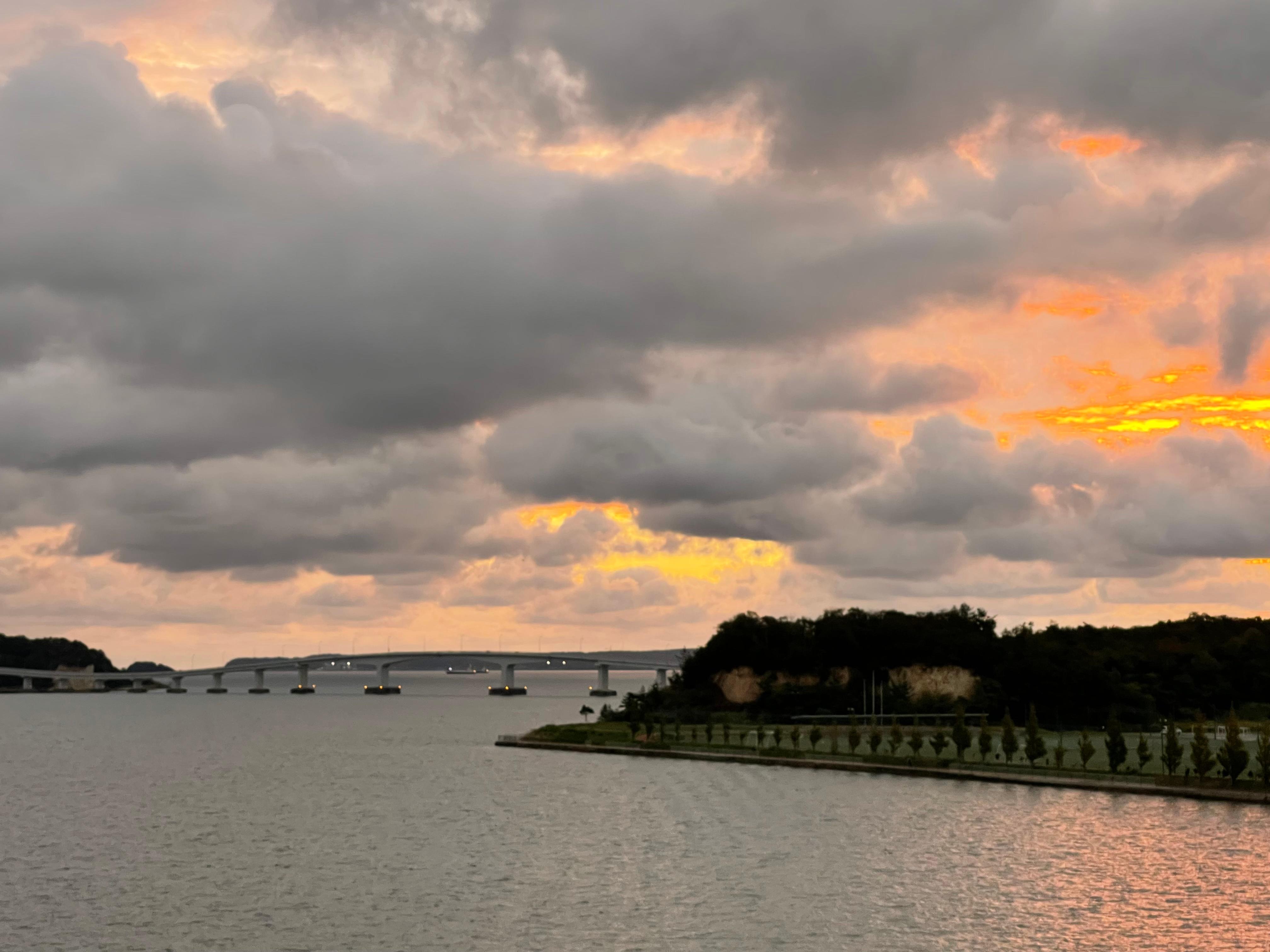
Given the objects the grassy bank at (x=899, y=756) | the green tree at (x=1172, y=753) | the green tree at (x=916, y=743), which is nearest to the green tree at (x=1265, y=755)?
the grassy bank at (x=899, y=756)

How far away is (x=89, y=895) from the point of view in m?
64.6

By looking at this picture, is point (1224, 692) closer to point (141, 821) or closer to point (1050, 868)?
point (1050, 868)

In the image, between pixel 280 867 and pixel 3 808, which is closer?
pixel 280 867

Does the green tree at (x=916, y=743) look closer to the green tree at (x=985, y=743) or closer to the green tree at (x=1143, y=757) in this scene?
the green tree at (x=985, y=743)

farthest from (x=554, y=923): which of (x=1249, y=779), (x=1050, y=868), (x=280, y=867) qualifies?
(x=1249, y=779)

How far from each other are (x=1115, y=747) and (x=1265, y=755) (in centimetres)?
1318

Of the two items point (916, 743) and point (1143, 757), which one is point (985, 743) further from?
point (1143, 757)

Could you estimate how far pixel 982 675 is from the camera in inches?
7146

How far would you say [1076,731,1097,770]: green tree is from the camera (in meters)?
109

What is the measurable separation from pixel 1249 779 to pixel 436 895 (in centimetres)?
6147

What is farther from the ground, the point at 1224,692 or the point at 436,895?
the point at 1224,692

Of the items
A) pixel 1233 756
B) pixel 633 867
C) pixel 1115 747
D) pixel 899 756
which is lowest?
pixel 633 867

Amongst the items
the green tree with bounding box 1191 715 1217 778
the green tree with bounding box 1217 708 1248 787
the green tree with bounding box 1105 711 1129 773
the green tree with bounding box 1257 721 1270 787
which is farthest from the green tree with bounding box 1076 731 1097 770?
the green tree with bounding box 1257 721 1270 787

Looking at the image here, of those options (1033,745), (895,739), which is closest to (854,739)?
(895,739)
